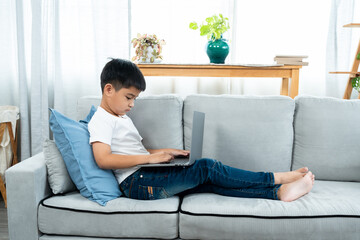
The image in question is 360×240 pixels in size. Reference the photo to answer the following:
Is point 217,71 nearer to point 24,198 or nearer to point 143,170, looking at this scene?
point 143,170

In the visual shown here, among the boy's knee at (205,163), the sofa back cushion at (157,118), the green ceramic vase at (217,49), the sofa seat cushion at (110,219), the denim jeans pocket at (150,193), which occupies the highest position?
the green ceramic vase at (217,49)

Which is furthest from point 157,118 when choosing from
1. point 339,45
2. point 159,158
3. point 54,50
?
point 339,45

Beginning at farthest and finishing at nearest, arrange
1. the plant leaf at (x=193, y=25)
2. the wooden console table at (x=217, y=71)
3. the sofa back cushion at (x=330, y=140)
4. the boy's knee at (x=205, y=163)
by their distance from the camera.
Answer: the plant leaf at (x=193, y=25), the wooden console table at (x=217, y=71), the sofa back cushion at (x=330, y=140), the boy's knee at (x=205, y=163)

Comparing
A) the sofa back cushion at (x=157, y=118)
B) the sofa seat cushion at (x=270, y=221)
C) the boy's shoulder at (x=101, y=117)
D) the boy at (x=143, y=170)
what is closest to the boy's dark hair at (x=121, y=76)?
the boy at (x=143, y=170)

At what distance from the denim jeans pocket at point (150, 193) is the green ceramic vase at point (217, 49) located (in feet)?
4.34

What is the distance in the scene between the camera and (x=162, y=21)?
2799mm

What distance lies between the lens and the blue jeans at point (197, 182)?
4.87 feet

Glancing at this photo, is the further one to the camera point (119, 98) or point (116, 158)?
point (119, 98)

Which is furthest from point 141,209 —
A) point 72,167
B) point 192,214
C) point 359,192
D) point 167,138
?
point 359,192

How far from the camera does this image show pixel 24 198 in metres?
1.40

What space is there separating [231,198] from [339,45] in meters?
1.86

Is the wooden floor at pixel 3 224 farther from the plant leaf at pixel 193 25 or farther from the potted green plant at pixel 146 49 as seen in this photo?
the plant leaf at pixel 193 25

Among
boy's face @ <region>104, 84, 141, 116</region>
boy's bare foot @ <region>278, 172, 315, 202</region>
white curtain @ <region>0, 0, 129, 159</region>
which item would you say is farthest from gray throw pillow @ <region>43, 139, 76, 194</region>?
white curtain @ <region>0, 0, 129, 159</region>


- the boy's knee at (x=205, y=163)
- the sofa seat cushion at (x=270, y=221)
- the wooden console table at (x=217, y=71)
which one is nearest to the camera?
the sofa seat cushion at (x=270, y=221)
